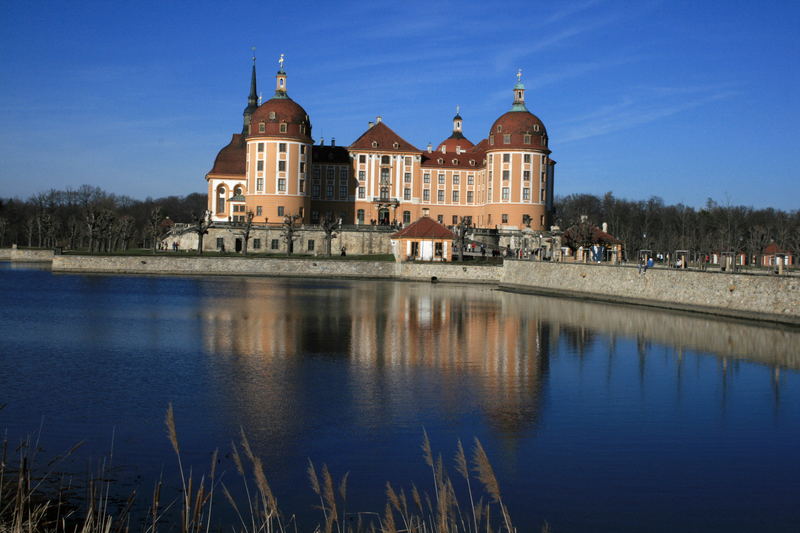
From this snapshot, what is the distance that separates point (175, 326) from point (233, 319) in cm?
298

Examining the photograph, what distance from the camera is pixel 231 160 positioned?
76625 millimetres

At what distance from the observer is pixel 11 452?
1127 cm

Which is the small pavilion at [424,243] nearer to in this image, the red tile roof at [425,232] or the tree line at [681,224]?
the red tile roof at [425,232]

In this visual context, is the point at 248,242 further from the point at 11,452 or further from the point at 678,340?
the point at 11,452

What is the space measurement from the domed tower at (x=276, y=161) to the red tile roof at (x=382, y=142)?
6.69 meters

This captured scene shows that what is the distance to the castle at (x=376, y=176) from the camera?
68312mm

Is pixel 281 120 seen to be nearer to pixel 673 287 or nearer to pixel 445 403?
pixel 673 287

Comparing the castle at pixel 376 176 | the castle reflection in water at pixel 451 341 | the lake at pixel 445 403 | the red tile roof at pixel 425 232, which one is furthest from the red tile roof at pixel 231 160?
the lake at pixel 445 403

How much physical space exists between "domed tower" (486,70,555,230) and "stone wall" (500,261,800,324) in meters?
15.7

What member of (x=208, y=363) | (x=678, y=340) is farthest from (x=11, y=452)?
(x=678, y=340)

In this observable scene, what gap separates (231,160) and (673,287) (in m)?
49.6

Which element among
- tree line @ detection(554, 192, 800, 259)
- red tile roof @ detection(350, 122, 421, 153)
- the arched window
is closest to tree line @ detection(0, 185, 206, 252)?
the arched window

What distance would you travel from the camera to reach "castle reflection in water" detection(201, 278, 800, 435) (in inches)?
674

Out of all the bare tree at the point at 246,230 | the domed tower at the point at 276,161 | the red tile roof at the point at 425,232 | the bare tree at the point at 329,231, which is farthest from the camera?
the domed tower at the point at 276,161
